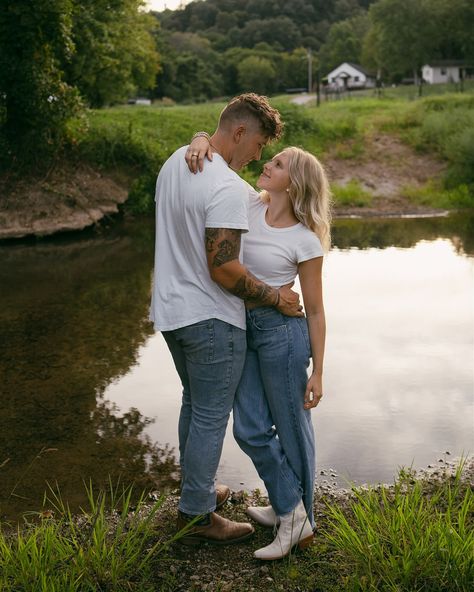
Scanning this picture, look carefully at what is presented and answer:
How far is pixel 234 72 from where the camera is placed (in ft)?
310

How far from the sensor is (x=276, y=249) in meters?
3.56

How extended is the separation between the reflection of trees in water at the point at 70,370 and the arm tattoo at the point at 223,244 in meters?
2.09

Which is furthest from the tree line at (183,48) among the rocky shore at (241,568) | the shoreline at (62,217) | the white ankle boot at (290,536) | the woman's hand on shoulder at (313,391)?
the white ankle boot at (290,536)

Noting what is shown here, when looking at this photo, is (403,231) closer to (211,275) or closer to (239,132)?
(239,132)

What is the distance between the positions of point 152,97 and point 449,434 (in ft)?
232

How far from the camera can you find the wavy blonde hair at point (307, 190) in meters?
3.56

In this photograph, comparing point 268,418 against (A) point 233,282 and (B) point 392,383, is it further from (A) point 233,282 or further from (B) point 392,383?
(B) point 392,383

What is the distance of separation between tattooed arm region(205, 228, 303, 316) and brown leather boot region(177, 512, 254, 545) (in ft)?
3.69

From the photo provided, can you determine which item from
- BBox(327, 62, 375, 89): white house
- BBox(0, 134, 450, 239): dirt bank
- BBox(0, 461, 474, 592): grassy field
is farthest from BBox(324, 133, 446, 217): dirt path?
BBox(327, 62, 375, 89): white house

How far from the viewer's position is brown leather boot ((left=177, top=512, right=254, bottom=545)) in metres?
3.81

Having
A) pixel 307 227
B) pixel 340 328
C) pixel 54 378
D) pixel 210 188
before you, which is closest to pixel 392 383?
pixel 340 328

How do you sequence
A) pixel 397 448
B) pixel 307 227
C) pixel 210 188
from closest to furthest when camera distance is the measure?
pixel 210 188 → pixel 307 227 → pixel 397 448

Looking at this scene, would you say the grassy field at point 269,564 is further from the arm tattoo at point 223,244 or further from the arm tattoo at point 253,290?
the arm tattoo at point 223,244

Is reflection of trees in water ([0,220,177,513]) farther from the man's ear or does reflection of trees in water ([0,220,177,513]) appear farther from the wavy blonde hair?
the man's ear
